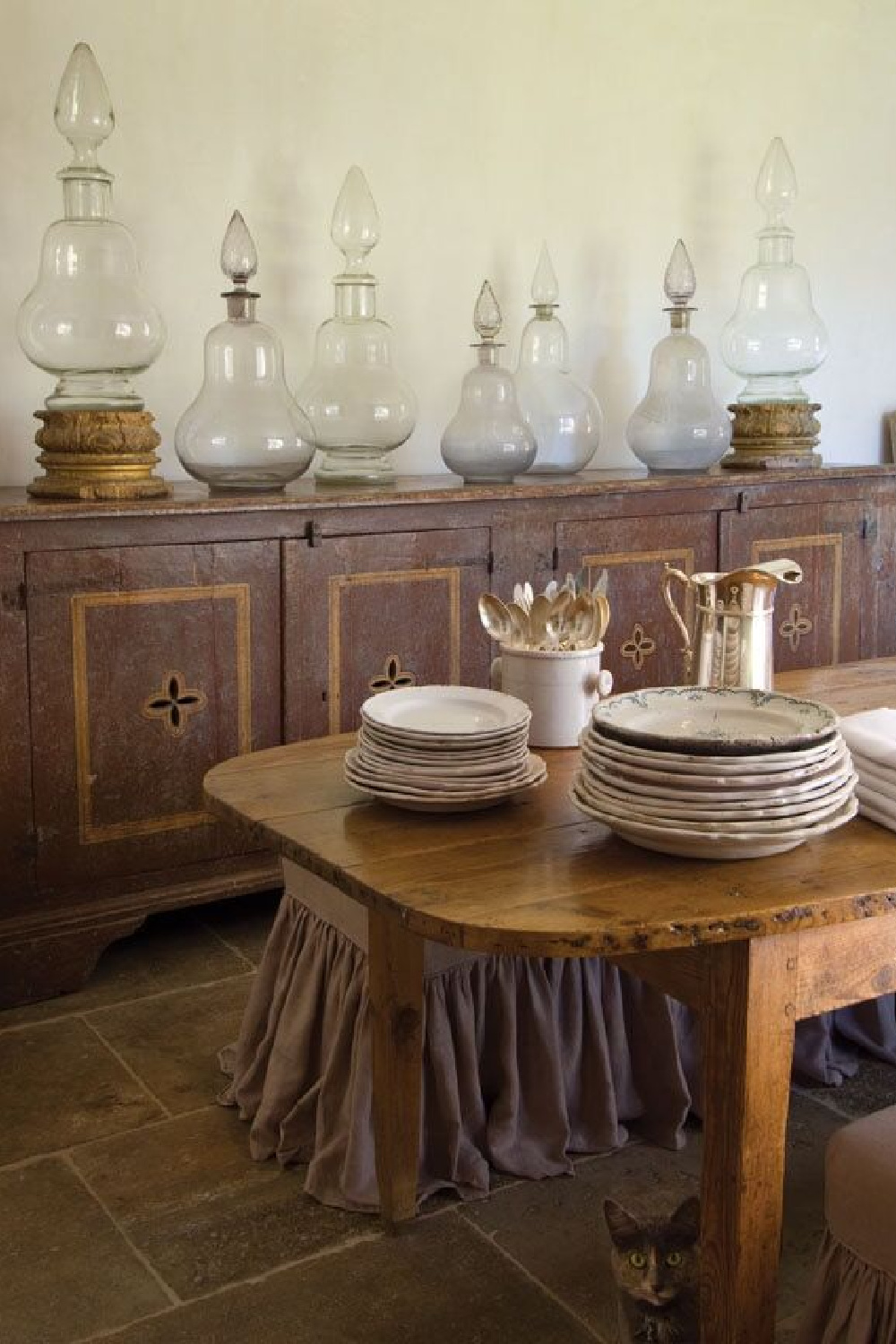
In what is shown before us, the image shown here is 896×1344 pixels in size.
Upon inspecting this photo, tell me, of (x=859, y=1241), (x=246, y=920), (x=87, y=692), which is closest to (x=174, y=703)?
(x=87, y=692)

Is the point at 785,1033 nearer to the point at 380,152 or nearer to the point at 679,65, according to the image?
the point at 380,152

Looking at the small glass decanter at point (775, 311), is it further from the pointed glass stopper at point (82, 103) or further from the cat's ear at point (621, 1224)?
the cat's ear at point (621, 1224)

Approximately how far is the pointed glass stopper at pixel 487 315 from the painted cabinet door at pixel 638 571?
0.51 m

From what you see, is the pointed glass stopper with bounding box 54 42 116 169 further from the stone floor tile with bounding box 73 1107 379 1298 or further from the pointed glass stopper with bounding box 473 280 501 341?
the stone floor tile with bounding box 73 1107 379 1298

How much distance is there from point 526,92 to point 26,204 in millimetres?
1500

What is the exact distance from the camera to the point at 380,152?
13.3 feet

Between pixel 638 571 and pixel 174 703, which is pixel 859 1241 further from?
pixel 638 571

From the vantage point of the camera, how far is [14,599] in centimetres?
301

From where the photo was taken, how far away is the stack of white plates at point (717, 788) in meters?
1.68

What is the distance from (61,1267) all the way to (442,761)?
998 mm

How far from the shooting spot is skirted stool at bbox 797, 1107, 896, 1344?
1616 mm

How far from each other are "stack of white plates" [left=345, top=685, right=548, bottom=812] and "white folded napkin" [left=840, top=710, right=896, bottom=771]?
1.29ft

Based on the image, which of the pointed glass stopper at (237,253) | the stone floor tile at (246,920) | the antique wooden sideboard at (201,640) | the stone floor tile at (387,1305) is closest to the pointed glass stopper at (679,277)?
the antique wooden sideboard at (201,640)

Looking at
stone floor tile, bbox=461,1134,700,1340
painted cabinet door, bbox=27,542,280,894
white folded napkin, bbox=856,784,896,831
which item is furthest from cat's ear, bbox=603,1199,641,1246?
painted cabinet door, bbox=27,542,280,894
